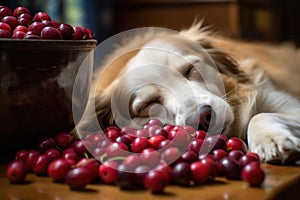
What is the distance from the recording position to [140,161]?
35.5 inches

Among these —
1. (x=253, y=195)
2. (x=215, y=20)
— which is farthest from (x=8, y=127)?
(x=215, y=20)

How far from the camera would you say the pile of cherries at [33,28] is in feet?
3.45

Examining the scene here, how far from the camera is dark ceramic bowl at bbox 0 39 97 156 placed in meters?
1.02

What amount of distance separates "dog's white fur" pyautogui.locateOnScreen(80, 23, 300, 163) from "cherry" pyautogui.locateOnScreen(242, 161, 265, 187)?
9.9 inches

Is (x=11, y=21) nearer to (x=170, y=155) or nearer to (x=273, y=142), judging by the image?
(x=170, y=155)

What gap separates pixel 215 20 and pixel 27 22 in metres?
2.72

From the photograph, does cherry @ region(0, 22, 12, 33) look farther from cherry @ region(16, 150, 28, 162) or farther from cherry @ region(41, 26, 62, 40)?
cherry @ region(16, 150, 28, 162)

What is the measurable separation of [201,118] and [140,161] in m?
0.41

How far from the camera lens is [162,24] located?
12.8 feet

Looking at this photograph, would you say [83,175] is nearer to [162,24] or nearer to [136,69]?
[136,69]

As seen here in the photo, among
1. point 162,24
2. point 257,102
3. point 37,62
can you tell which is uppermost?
point 37,62

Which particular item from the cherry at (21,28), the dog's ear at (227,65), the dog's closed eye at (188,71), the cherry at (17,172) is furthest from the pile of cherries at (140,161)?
the dog's ear at (227,65)

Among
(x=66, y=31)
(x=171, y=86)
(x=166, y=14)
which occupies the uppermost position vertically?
(x=66, y=31)

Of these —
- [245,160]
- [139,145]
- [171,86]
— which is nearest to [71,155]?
[139,145]
